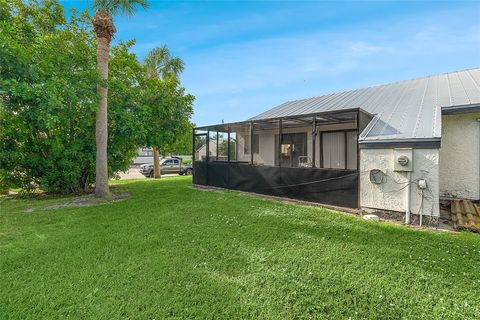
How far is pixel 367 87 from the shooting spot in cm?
1216

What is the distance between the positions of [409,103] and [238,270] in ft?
26.2

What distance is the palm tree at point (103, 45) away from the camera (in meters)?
9.03

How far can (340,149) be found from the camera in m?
10.4

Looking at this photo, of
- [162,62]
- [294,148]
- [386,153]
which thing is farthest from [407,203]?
[162,62]

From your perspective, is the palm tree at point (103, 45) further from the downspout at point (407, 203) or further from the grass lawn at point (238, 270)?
the downspout at point (407, 203)

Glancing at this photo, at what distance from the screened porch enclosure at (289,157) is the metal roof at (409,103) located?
70cm

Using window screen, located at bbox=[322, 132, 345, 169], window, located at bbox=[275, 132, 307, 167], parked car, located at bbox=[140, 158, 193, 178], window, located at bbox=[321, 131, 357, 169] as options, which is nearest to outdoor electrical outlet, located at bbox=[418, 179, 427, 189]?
window, located at bbox=[321, 131, 357, 169]

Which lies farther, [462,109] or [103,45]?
[103,45]

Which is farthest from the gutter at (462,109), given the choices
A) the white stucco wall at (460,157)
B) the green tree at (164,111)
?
the green tree at (164,111)

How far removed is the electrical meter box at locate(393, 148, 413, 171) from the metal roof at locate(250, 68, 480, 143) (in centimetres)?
29

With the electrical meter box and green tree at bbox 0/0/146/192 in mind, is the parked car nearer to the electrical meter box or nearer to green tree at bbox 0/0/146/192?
green tree at bbox 0/0/146/192

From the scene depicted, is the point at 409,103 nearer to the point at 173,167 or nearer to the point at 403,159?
the point at 403,159

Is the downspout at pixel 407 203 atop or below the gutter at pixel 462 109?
below

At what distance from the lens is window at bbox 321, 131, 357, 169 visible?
33.1ft
